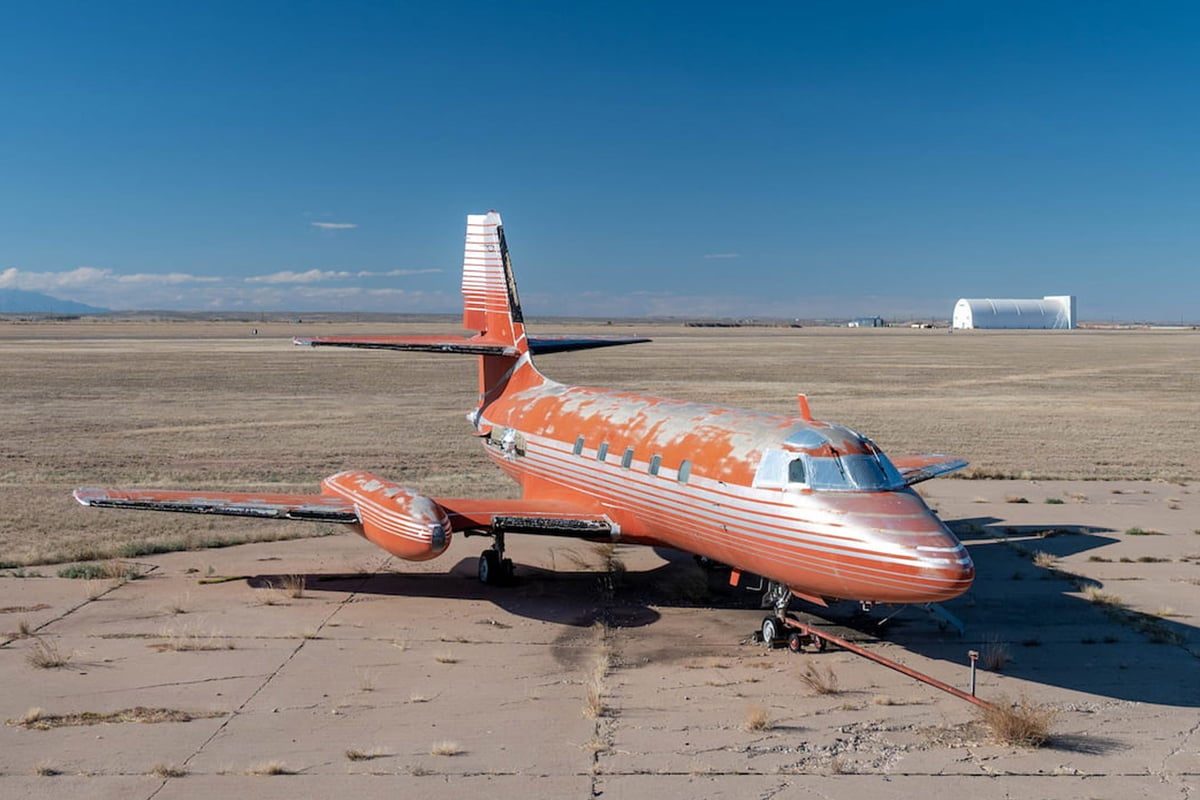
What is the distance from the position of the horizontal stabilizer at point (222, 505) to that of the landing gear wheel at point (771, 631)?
6.78 meters

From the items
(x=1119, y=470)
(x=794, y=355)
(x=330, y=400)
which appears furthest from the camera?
(x=794, y=355)

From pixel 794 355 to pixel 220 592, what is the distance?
89.6 m

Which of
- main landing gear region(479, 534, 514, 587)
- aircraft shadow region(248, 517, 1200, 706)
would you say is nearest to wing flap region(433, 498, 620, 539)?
main landing gear region(479, 534, 514, 587)

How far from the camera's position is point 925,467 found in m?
20.0

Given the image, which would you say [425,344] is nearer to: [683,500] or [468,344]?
[468,344]

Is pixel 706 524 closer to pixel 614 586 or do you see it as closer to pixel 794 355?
pixel 614 586

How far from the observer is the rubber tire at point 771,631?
1380 cm

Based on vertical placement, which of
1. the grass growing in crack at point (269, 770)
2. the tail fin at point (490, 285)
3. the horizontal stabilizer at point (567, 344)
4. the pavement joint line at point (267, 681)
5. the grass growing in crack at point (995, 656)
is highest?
the tail fin at point (490, 285)

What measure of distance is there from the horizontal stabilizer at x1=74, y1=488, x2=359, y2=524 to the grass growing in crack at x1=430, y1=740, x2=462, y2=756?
617cm

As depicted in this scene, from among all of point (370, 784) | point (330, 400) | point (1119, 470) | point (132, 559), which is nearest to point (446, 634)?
point (370, 784)

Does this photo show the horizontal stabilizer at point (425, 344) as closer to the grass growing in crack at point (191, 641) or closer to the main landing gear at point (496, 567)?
the main landing gear at point (496, 567)

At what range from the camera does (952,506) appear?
24.6m

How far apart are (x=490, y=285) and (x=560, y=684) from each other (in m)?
13.8

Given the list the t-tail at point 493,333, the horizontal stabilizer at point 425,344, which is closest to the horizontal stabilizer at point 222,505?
the horizontal stabilizer at point 425,344
